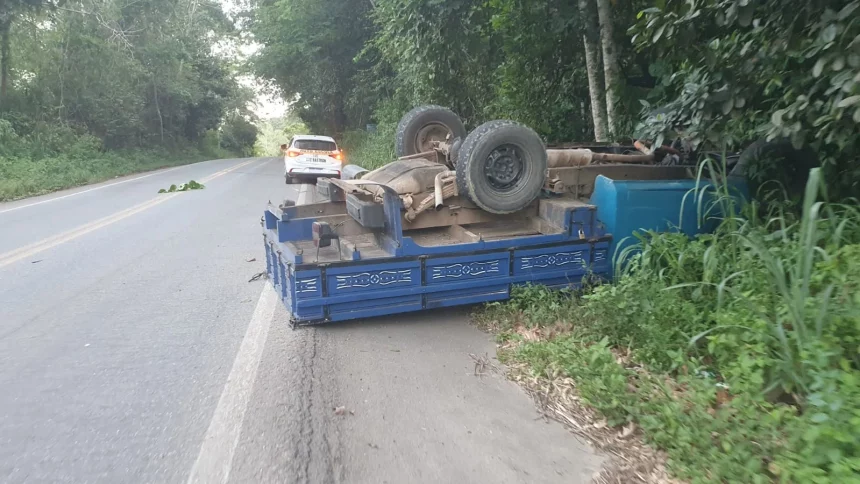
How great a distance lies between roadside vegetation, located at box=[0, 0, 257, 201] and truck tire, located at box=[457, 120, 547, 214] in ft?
54.9

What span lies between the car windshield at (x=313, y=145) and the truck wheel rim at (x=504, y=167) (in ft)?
47.7

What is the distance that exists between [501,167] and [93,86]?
98.2ft

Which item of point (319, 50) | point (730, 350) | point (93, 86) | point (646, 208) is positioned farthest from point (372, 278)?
point (93, 86)

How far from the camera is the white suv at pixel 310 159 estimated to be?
1922 cm

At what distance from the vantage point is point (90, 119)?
31.0 metres

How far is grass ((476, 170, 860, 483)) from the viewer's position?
2.82 metres

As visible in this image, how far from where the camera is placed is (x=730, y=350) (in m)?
3.65

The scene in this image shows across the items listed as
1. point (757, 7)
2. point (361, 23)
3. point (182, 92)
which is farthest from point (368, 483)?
point (182, 92)

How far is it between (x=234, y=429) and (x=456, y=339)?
203 centimetres

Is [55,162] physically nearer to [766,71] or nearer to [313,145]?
[313,145]

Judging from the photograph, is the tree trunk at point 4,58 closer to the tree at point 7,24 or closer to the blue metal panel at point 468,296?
the tree at point 7,24

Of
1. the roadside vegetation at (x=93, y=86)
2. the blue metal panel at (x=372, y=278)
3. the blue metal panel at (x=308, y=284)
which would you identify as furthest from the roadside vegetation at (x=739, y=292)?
the roadside vegetation at (x=93, y=86)

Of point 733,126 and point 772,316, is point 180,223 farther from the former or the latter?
point 772,316

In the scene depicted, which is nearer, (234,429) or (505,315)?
(234,429)
